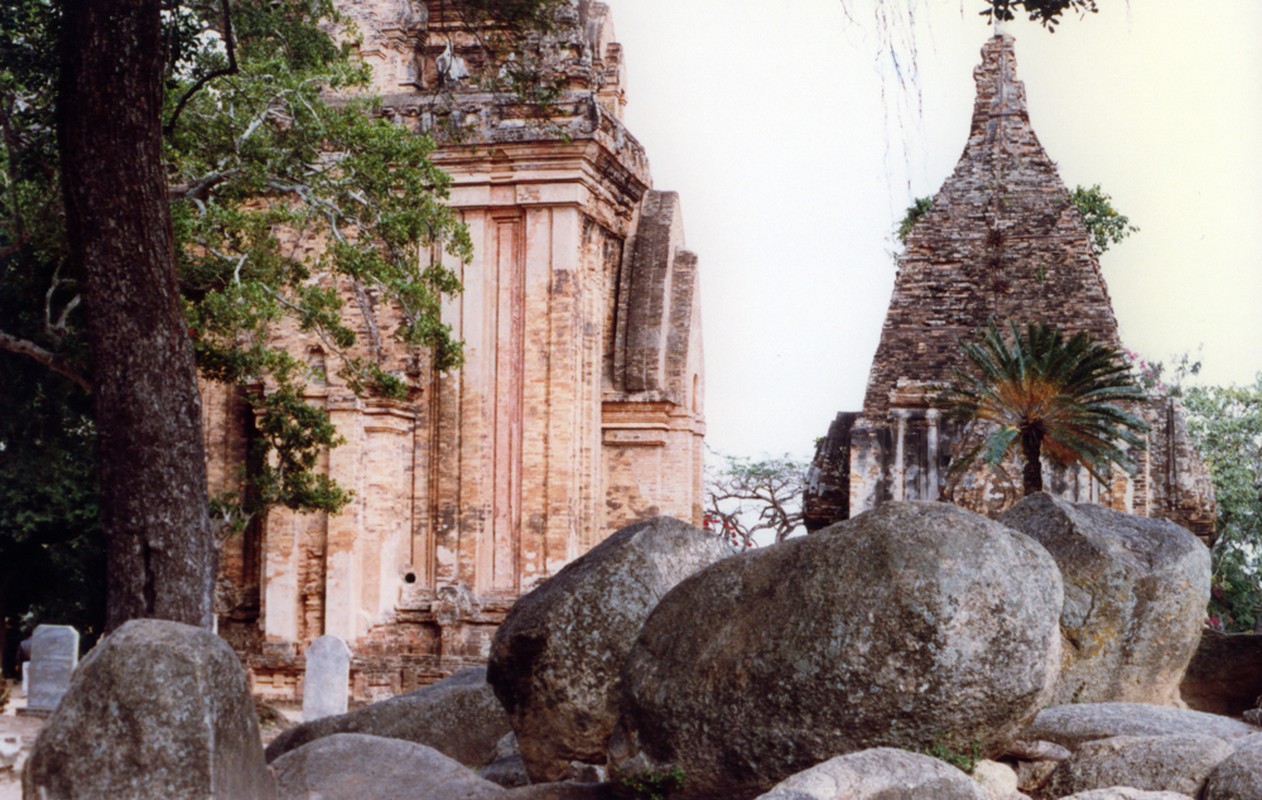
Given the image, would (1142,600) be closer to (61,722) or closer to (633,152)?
(61,722)

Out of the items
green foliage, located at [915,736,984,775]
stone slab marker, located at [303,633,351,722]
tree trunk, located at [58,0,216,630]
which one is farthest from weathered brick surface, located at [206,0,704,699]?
green foliage, located at [915,736,984,775]

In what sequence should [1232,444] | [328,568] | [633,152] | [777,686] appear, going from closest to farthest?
[777,686] → [328,568] → [633,152] → [1232,444]

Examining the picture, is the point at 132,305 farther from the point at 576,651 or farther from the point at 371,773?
the point at 576,651

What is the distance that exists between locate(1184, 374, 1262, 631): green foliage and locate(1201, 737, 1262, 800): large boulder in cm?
2009

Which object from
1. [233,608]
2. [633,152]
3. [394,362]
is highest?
[633,152]

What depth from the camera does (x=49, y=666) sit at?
55.7 feet

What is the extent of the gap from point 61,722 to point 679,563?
126 inches

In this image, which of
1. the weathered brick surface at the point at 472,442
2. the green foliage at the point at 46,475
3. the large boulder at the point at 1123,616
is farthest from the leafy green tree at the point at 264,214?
the large boulder at the point at 1123,616

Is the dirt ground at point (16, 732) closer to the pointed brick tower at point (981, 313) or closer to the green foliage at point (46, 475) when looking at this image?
the green foliage at point (46, 475)

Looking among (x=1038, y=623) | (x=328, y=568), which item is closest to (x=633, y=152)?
(x=328, y=568)

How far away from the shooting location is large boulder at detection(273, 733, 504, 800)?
744 centimetres

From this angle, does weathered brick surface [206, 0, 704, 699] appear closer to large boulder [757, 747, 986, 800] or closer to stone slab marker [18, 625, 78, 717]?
stone slab marker [18, 625, 78, 717]

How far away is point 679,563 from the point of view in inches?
327

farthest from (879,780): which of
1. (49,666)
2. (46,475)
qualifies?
(46,475)
